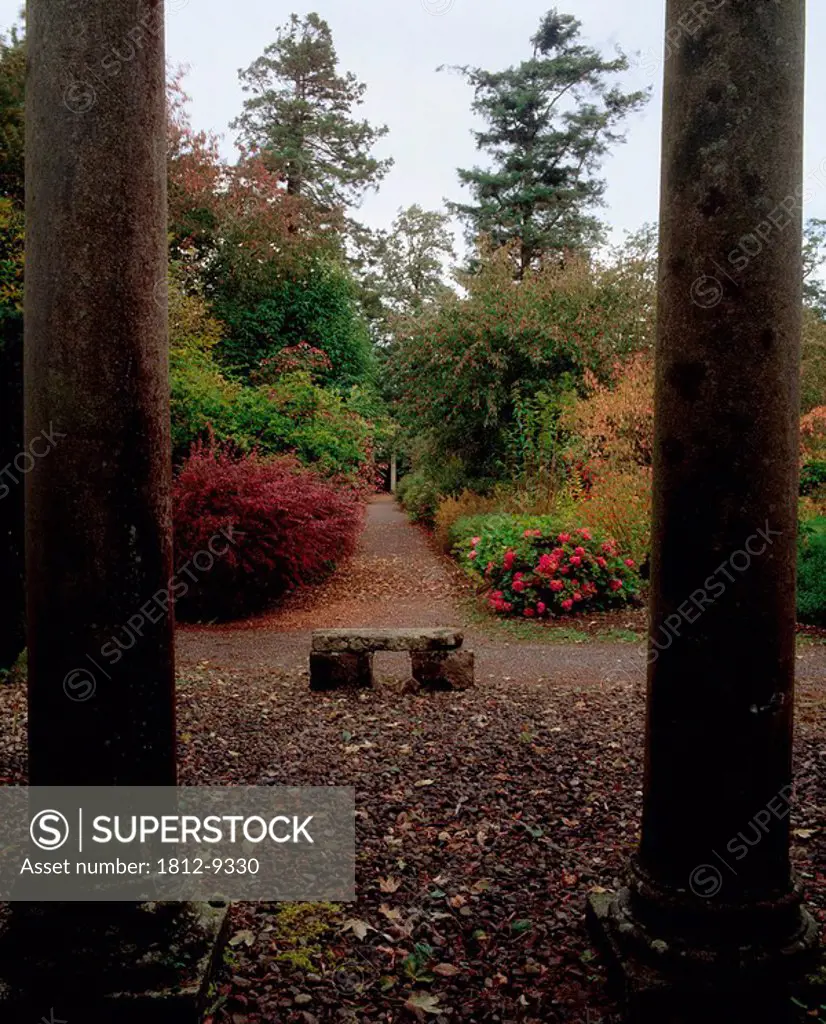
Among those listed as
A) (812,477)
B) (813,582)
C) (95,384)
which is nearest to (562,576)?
(813,582)

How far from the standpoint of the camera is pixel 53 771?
2092 mm

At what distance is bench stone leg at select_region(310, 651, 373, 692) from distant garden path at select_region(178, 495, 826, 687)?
881mm

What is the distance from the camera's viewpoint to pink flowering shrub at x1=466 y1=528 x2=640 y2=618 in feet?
30.0

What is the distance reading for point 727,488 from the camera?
2.03 metres

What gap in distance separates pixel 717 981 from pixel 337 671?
155 inches

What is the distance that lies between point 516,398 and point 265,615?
22.9 feet

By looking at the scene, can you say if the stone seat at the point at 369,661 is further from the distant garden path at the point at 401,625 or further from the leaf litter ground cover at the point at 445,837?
the distant garden path at the point at 401,625

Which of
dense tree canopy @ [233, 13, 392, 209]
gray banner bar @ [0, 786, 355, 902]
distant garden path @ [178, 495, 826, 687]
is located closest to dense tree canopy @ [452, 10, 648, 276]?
dense tree canopy @ [233, 13, 392, 209]

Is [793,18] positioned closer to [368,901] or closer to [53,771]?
[53,771]

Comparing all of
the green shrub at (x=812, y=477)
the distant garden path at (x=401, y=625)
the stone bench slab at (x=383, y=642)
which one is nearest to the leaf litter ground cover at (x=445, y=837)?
the stone bench slab at (x=383, y=642)

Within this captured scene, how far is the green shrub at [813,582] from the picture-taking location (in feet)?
28.8

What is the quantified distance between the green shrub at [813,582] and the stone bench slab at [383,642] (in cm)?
502

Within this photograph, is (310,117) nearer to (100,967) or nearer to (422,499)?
(422,499)

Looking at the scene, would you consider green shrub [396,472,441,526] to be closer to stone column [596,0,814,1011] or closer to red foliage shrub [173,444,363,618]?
red foliage shrub [173,444,363,618]
